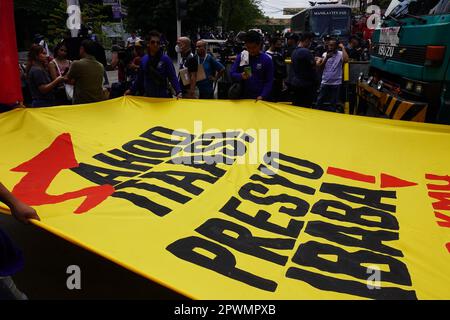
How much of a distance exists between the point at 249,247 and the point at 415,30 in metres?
3.93

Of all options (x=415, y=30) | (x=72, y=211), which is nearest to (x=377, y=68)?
(x=415, y=30)

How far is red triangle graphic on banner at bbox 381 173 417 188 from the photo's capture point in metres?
3.28

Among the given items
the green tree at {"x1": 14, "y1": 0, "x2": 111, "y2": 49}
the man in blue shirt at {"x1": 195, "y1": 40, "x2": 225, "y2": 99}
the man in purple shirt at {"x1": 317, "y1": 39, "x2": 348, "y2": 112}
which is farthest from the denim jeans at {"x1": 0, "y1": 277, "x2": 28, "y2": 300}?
the green tree at {"x1": 14, "y1": 0, "x2": 111, "y2": 49}

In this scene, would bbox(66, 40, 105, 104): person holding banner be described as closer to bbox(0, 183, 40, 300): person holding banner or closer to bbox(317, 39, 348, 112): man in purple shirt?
bbox(0, 183, 40, 300): person holding banner

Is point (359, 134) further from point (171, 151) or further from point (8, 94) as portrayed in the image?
point (8, 94)

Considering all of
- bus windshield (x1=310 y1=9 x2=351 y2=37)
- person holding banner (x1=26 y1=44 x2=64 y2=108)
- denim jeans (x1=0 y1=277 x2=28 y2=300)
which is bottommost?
denim jeans (x1=0 y1=277 x2=28 y2=300)

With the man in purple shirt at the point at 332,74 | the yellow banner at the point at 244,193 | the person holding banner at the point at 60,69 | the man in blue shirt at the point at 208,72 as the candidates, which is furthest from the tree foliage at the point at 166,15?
the yellow banner at the point at 244,193

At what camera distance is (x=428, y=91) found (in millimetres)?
4555

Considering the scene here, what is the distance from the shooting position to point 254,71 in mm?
5375

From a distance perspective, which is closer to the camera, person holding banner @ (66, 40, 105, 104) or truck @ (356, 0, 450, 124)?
truck @ (356, 0, 450, 124)

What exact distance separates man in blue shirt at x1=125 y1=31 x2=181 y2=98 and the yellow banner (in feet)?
2.88

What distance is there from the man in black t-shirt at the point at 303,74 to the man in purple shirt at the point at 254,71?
1.70m

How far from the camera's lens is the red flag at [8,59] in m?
4.79

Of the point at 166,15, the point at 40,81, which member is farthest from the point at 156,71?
the point at 166,15
